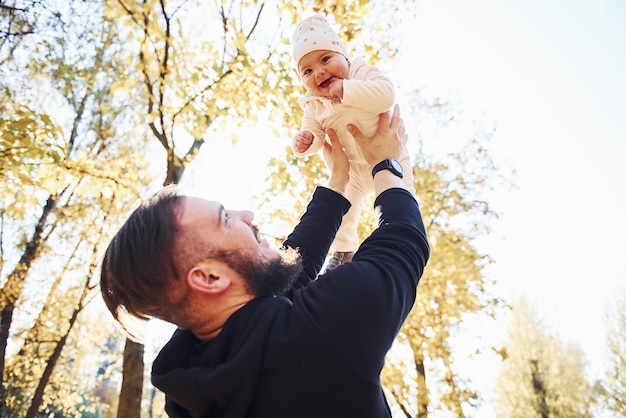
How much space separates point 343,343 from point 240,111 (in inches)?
173

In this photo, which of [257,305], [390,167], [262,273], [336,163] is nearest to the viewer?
[257,305]

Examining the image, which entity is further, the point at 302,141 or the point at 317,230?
the point at 302,141

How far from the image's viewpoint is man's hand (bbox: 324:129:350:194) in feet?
6.70

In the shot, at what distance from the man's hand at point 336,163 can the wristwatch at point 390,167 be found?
0.27 metres

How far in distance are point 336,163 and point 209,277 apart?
101 cm

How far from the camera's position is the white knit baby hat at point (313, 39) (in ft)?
7.37

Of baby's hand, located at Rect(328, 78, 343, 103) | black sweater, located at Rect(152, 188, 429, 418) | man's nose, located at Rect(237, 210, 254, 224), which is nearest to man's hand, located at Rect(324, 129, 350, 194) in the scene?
baby's hand, located at Rect(328, 78, 343, 103)

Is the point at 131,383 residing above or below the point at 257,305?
below

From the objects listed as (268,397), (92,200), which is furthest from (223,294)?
(92,200)

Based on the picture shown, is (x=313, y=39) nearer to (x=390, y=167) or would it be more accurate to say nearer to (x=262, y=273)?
(x=390, y=167)

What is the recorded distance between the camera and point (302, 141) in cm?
229

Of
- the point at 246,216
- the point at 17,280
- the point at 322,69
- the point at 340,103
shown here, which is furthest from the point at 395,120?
the point at 17,280

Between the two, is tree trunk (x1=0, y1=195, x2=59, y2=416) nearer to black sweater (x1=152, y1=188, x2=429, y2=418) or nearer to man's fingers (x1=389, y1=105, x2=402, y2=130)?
man's fingers (x1=389, y1=105, x2=402, y2=130)

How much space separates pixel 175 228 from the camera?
1396 mm
